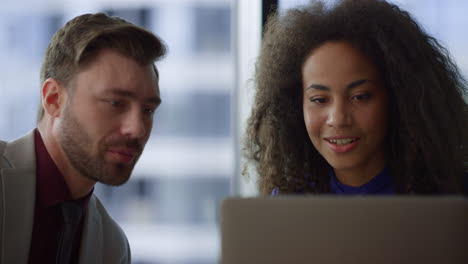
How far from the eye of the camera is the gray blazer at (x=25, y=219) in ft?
3.66

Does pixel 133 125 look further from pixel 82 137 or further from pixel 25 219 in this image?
pixel 25 219

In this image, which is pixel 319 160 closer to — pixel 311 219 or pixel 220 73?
pixel 311 219

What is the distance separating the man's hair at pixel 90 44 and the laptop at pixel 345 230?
0.82 m

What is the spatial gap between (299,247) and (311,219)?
4 cm

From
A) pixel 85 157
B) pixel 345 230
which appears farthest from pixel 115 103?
pixel 345 230

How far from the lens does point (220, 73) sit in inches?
272

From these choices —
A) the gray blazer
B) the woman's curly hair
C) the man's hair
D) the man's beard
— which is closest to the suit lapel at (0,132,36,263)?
the gray blazer

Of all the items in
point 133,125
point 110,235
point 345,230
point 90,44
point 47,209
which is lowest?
point 110,235

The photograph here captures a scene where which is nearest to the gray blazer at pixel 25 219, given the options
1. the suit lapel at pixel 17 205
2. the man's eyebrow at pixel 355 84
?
the suit lapel at pixel 17 205

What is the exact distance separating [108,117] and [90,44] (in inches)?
8.0

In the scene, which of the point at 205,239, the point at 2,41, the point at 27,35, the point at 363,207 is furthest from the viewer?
the point at 205,239

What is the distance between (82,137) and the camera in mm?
1260

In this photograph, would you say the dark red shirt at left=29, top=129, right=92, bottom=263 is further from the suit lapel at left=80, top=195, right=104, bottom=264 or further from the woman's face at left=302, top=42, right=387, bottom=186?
the woman's face at left=302, top=42, right=387, bottom=186

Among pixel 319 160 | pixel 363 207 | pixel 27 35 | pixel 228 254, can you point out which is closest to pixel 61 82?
pixel 319 160
